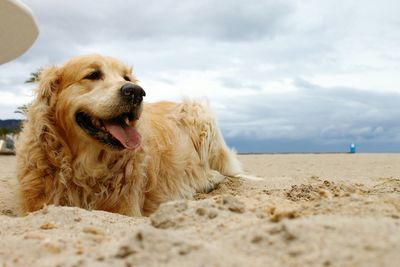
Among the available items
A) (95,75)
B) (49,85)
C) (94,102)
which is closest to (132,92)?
(94,102)

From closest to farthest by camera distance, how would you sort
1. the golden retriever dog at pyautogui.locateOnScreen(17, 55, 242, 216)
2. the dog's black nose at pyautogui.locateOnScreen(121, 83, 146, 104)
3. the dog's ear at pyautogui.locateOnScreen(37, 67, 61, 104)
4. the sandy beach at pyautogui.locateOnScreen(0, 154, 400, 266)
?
the sandy beach at pyautogui.locateOnScreen(0, 154, 400, 266) < the dog's black nose at pyautogui.locateOnScreen(121, 83, 146, 104) < the golden retriever dog at pyautogui.locateOnScreen(17, 55, 242, 216) < the dog's ear at pyautogui.locateOnScreen(37, 67, 61, 104)

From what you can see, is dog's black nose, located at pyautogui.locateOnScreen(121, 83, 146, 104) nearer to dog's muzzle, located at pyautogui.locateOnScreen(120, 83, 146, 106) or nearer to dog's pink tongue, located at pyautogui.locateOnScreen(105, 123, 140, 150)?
dog's muzzle, located at pyautogui.locateOnScreen(120, 83, 146, 106)

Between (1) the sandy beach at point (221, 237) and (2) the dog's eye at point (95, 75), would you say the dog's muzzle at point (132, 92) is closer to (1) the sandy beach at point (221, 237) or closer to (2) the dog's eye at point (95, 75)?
(2) the dog's eye at point (95, 75)

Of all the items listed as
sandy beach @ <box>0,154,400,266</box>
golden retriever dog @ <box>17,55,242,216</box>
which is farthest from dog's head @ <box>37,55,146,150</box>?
sandy beach @ <box>0,154,400,266</box>

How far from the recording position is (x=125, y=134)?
4.40 metres

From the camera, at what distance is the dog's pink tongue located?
172 inches

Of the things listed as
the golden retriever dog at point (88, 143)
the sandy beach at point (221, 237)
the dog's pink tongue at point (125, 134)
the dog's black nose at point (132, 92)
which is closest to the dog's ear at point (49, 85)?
the golden retriever dog at point (88, 143)

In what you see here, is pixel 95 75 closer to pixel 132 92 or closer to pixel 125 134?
pixel 132 92

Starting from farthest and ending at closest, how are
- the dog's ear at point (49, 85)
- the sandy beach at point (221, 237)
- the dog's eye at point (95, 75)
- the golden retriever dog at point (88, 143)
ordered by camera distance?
the dog's ear at point (49, 85) < the dog's eye at point (95, 75) < the golden retriever dog at point (88, 143) < the sandy beach at point (221, 237)

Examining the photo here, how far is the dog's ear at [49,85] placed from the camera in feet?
15.2

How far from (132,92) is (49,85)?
86 centimetres

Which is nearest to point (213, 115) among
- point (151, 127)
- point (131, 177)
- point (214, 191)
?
point (214, 191)

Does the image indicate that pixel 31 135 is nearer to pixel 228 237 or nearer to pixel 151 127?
pixel 151 127

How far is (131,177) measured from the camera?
4.55 m
